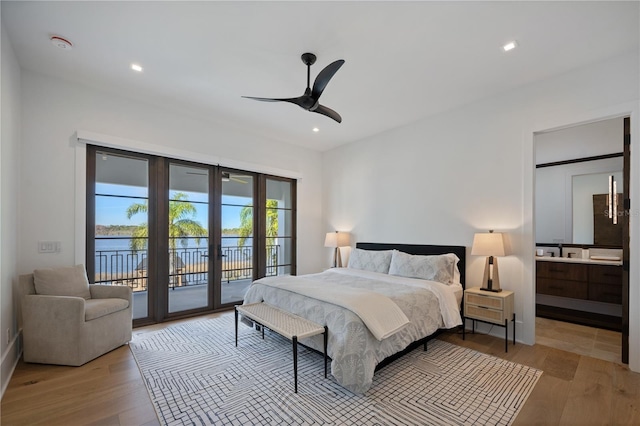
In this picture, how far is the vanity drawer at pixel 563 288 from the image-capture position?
14.0ft

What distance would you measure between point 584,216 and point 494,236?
7.93 feet

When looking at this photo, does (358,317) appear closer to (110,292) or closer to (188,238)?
(110,292)

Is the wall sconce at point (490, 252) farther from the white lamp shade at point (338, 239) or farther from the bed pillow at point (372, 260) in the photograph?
the white lamp shade at point (338, 239)

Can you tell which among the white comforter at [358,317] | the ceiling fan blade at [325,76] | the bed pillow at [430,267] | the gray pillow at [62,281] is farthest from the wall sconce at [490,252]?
the gray pillow at [62,281]

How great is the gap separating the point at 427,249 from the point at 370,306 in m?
2.10

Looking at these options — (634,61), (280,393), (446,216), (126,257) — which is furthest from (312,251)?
(634,61)

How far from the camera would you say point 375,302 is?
2.73 m

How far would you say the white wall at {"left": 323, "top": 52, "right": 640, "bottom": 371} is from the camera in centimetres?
310

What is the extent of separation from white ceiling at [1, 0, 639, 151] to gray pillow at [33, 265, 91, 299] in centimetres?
222

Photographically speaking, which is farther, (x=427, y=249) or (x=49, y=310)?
(x=427, y=249)

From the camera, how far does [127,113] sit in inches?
156

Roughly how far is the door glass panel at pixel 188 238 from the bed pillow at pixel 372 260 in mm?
2399

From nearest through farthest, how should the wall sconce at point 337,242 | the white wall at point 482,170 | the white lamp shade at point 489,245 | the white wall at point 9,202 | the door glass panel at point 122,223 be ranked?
the white wall at point 9,202, the white wall at point 482,170, the white lamp shade at point 489,245, the door glass panel at point 122,223, the wall sconce at point 337,242

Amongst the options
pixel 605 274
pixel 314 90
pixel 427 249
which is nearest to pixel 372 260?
pixel 427 249
